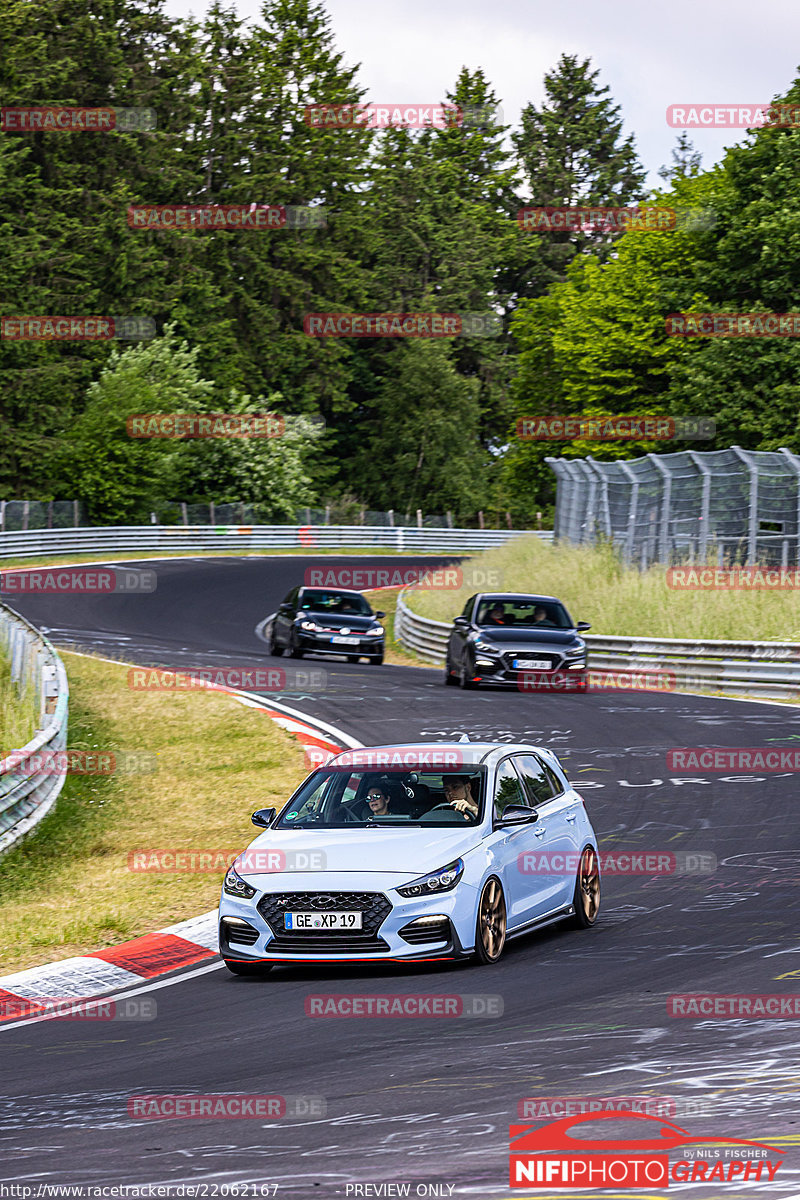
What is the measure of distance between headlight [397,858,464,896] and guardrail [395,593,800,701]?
1649 cm

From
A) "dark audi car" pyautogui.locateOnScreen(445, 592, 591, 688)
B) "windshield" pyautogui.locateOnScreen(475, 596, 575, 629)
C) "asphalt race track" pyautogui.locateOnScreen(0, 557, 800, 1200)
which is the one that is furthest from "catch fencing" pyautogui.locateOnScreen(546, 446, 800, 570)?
"asphalt race track" pyautogui.locateOnScreen(0, 557, 800, 1200)


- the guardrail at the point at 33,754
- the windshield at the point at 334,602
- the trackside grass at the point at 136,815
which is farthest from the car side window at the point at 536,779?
the windshield at the point at 334,602

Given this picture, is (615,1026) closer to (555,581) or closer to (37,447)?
(555,581)

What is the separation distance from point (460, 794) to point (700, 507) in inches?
929

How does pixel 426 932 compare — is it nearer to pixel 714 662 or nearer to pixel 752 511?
pixel 714 662

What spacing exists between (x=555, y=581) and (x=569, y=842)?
83.9 ft

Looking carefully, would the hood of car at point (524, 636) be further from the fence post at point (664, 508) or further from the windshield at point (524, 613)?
the fence post at point (664, 508)

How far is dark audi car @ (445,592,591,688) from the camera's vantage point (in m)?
25.9

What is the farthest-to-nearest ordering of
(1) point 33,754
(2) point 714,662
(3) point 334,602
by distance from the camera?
(3) point 334,602 → (2) point 714,662 → (1) point 33,754

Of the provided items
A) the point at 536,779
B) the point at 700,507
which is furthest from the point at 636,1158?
the point at 700,507

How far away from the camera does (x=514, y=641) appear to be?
25969 mm

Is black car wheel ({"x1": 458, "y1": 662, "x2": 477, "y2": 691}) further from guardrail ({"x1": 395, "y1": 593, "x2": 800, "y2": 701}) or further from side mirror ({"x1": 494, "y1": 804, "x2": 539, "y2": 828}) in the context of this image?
side mirror ({"x1": 494, "y1": 804, "x2": 539, "y2": 828})

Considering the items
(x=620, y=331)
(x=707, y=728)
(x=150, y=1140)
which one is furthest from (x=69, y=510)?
(x=150, y=1140)

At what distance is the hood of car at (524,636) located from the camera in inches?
1022
